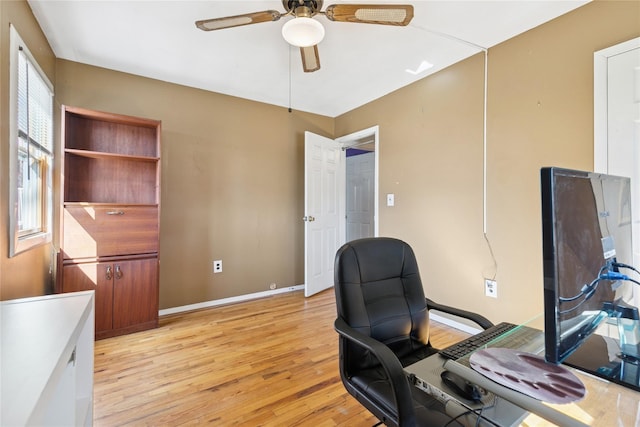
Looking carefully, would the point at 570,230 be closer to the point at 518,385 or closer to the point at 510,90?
the point at 518,385

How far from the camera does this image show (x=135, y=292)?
8.20 feet

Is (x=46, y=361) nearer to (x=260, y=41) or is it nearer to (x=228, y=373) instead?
(x=228, y=373)

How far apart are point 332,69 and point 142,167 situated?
7.05ft

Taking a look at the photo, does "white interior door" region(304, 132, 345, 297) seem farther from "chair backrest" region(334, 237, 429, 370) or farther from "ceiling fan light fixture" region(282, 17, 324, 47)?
"chair backrest" region(334, 237, 429, 370)

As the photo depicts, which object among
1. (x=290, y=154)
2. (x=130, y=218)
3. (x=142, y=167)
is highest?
(x=290, y=154)

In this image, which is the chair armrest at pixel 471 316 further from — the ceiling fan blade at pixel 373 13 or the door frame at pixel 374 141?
the door frame at pixel 374 141

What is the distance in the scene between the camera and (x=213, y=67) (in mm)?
2656

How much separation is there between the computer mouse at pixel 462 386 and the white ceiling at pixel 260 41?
6.87 feet

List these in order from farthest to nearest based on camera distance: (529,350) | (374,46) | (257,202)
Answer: (257,202) < (374,46) < (529,350)

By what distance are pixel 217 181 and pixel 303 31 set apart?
2058mm

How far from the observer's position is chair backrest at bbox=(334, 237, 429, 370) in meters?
1.20

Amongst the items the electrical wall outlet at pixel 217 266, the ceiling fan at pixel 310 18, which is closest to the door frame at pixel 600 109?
the ceiling fan at pixel 310 18

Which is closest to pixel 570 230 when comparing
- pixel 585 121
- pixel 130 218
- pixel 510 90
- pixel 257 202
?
pixel 585 121

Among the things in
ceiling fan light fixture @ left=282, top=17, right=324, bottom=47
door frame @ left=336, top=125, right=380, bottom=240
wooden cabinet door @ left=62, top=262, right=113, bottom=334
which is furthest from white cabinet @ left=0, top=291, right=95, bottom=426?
door frame @ left=336, top=125, right=380, bottom=240
